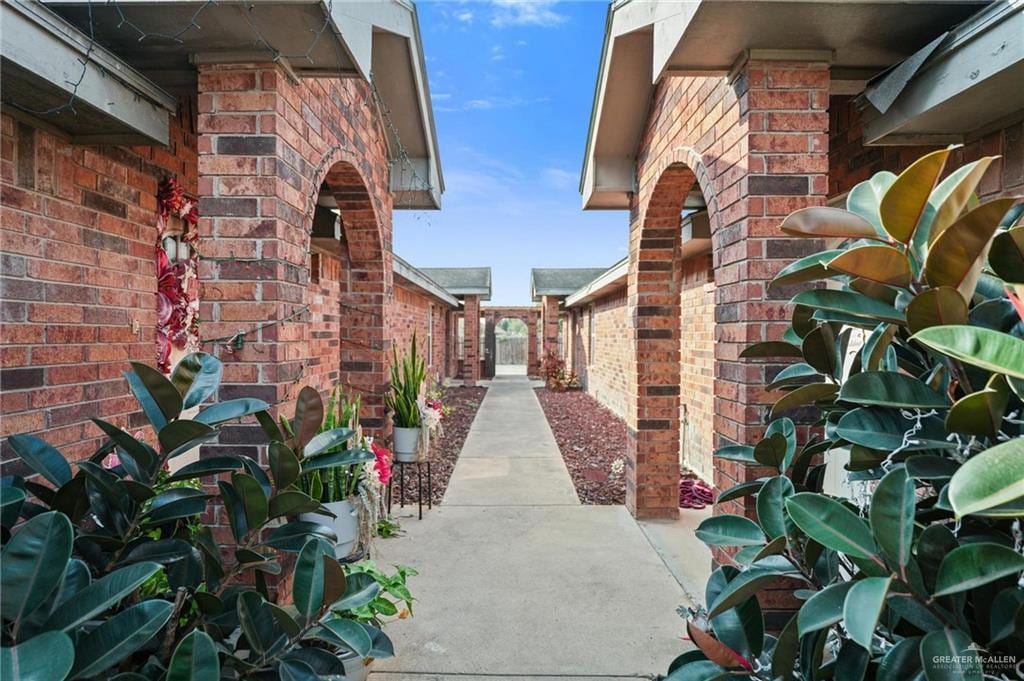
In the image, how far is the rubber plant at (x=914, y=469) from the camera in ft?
2.90

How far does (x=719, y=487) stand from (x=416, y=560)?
200 cm

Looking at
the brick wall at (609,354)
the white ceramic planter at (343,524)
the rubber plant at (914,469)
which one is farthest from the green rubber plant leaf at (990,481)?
the brick wall at (609,354)

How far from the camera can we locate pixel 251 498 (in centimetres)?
153

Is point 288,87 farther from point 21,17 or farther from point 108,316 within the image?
point 108,316

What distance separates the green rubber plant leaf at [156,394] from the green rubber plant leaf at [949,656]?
1781 millimetres

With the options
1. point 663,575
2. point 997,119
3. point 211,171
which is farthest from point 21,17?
point 663,575

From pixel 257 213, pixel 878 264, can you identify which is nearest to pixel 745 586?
pixel 878 264

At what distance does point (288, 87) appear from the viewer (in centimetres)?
238

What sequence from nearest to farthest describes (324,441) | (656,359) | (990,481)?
(990,481) → (324,441) → (656,359)

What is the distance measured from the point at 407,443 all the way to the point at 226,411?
8.67 ft

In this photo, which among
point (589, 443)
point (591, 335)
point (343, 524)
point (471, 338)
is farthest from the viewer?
point (471, 338)

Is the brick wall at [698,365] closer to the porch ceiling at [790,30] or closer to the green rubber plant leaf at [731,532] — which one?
the porch ceiling at [790,30]

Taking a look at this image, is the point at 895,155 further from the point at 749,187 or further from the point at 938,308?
the point at 938,308

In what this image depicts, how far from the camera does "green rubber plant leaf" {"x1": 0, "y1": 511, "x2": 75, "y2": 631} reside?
0.95 m
